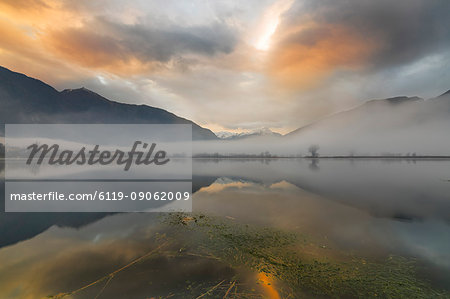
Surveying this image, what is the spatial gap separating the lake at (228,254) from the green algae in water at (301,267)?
0.08 metres

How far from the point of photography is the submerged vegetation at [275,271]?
11461 mm

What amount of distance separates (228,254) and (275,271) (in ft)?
14.6

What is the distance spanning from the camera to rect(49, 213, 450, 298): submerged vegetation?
11461 millimetres

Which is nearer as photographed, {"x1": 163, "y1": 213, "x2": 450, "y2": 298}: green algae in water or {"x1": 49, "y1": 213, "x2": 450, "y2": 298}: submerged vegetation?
{"x1": 49, "y1": 213, "x2": 450, "y2": 298}: submerged vegetation

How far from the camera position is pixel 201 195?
42094mm

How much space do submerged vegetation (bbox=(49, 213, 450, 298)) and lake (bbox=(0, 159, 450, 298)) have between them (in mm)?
78

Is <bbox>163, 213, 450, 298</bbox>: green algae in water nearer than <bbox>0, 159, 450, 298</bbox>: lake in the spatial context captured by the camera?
Yes

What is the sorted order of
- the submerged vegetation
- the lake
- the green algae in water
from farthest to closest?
1. the lake
2. the green algae in water
3. the submerged vegetation

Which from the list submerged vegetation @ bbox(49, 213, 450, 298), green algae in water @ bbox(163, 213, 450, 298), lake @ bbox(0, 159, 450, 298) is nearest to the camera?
submerged vegetation @ bbox(49, 213, 450, 298)

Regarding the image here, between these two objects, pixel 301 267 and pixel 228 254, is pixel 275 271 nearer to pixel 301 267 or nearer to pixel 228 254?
pixel 301 267

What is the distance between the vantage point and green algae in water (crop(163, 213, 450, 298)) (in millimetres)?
11570

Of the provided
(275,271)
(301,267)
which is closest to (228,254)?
(275,271)

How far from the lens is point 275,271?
44.7 ft

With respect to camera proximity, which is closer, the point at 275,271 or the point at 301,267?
the point at 275,271
